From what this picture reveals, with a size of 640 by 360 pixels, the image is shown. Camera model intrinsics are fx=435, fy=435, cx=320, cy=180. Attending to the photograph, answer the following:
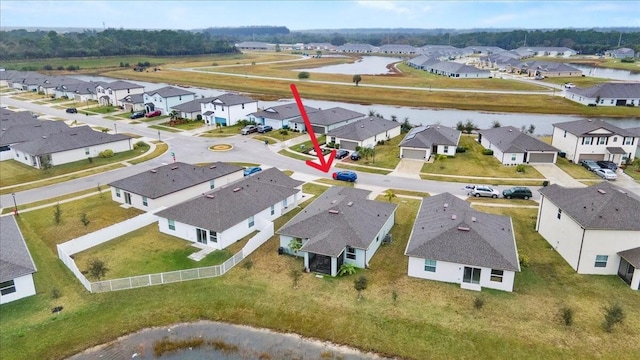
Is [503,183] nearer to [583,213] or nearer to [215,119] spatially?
[583,213]

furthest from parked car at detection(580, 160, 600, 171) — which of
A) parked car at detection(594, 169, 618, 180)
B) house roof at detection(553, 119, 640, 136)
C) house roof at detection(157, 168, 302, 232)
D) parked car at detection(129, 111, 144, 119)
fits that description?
parked car at detection(129, 111, 144, 119)

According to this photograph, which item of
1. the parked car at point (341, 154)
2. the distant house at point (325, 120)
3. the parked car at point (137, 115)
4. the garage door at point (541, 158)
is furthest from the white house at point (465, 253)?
the parked car at point (137, 115)

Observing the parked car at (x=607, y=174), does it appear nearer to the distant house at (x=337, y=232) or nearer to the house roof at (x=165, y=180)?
the distant house at (x=337, y=232)

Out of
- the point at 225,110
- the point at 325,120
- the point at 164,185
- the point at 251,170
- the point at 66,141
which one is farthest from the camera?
the point at 225,110

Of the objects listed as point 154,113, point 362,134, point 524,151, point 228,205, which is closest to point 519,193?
point 524,151

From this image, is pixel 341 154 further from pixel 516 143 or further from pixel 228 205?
pixel 228 205

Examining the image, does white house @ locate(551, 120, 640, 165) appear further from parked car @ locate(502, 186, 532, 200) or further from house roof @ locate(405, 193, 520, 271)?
house roof @ locate(405, 193, 520, 271)
